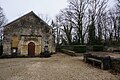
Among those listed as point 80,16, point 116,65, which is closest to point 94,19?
point 80,16

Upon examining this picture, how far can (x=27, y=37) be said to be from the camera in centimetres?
2877

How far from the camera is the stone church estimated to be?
28.0m

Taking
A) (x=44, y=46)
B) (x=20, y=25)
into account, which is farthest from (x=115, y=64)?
(x=20, y=25)

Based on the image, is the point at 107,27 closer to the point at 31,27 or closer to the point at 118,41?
the point at 118,41

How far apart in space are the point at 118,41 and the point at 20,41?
2314 cm

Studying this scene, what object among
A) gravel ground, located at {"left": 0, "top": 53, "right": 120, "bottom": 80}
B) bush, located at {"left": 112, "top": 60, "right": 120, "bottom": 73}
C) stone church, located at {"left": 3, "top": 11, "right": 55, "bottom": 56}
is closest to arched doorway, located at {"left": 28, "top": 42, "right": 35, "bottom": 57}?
stone church, located at {"left": 3, "top": 11, "right": 55, "bottom": 56}

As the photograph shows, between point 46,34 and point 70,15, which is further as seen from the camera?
point 70,15

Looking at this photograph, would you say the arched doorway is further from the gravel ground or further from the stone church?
the gravel ground

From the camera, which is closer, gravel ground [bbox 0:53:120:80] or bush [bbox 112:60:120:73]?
gravel ground [bbox 0:53:120:80]

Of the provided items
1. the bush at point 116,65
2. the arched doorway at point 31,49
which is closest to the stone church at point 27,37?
the arched doorway at point 31,49

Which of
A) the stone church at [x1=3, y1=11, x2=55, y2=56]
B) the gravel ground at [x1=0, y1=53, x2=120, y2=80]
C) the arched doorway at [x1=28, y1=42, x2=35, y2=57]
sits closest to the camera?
the gravel ground at [x1=0, y1=53, x2=120, y2=80]

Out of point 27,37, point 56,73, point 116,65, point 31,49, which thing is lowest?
point 56,73

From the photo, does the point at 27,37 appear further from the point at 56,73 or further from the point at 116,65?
the point at 116,65

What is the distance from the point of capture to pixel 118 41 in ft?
123
